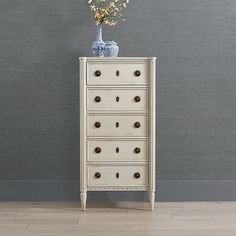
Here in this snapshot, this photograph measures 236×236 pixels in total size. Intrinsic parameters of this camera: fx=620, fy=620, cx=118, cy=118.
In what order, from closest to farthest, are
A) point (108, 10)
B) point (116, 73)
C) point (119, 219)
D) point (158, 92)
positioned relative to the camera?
point (119, 219) → point (116, 73) → point (108, 10) → point (158, 92)

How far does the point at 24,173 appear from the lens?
4.62 meters

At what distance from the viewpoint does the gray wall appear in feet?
14.9


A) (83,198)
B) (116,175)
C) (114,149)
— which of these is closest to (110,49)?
(114,149)

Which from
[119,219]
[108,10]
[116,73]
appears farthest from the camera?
[108,10]

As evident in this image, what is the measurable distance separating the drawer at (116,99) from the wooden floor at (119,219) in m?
0.73

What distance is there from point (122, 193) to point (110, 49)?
108 centimetres

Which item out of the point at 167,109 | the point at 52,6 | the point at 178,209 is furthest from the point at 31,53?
the point at 178,209

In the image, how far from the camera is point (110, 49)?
4.30 m

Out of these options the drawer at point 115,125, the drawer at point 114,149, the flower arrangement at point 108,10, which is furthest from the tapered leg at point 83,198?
the flower arrangement at point 108,10

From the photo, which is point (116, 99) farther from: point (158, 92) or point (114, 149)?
point (158, 92)

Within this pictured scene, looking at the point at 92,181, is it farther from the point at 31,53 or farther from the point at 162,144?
the point at 31,53

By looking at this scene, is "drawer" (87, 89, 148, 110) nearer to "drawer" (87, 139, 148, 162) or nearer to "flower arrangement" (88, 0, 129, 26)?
"drawer" (87, 139, 148, 162)

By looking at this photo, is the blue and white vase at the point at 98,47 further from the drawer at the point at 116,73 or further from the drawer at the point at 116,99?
the drawer at the point at 116,99

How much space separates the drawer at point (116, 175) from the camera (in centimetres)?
426
